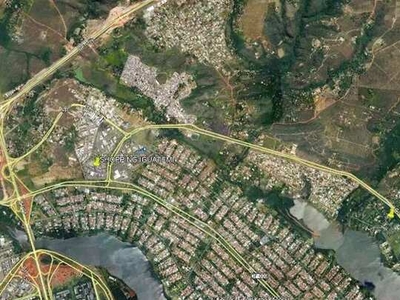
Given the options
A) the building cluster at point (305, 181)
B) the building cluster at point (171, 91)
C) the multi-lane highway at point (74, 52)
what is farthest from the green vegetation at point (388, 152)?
the multi-lane highway at point (74, 52)

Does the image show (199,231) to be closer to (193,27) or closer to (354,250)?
(354,250)

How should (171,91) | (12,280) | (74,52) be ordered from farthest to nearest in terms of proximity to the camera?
1. (74,52)
2. (171,91)
3. (12,280)

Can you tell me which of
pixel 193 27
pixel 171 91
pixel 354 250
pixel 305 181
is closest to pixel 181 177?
pixel 171 91

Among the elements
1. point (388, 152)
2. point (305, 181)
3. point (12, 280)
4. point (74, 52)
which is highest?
point (388, 152)

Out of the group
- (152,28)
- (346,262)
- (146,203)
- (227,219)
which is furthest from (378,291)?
(152,28)

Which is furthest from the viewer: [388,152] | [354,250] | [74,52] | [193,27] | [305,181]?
[74,52]

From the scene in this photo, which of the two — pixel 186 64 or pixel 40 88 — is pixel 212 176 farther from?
pixel 40 88
